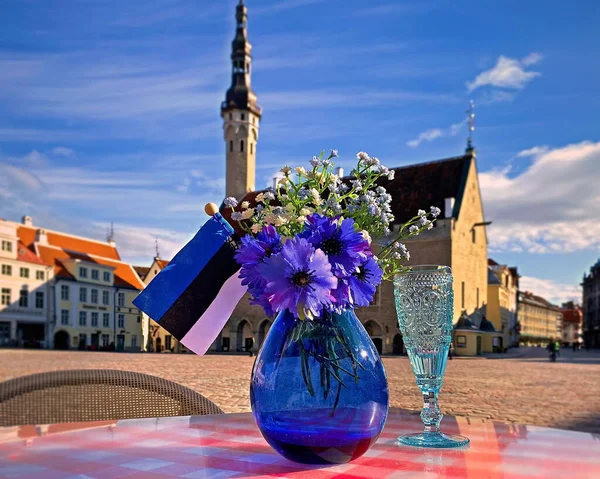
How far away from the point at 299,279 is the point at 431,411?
65cm

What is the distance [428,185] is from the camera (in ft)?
124

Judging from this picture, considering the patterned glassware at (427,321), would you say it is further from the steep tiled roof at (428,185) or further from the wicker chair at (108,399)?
the steep tiled roof at (428,185)

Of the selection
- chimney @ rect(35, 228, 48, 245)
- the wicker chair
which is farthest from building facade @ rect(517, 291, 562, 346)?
the wicker chair

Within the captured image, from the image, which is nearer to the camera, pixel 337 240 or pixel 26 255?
pixel 337 240

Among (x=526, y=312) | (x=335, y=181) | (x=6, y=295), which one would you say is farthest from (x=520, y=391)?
(x=526, y=312)

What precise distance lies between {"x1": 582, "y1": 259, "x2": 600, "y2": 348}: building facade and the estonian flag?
265ft

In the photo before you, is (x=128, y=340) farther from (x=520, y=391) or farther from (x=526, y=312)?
(x=526, y=312)

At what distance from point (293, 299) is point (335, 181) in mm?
399

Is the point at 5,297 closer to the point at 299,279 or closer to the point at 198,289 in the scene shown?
the point at 198,289

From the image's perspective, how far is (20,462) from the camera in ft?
5.41

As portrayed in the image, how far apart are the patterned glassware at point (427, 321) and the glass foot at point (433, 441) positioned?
2cm

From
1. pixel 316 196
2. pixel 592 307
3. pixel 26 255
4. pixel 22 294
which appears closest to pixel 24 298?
pixel 22 294

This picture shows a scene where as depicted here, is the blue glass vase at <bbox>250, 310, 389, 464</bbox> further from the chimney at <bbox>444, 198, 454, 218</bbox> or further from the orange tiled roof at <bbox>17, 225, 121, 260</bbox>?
the orange tiled roof at <bbox>17, 225, 121, 260</bbox>

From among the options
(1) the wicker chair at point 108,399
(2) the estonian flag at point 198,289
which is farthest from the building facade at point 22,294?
(2) the estonian flag at point 198,289
